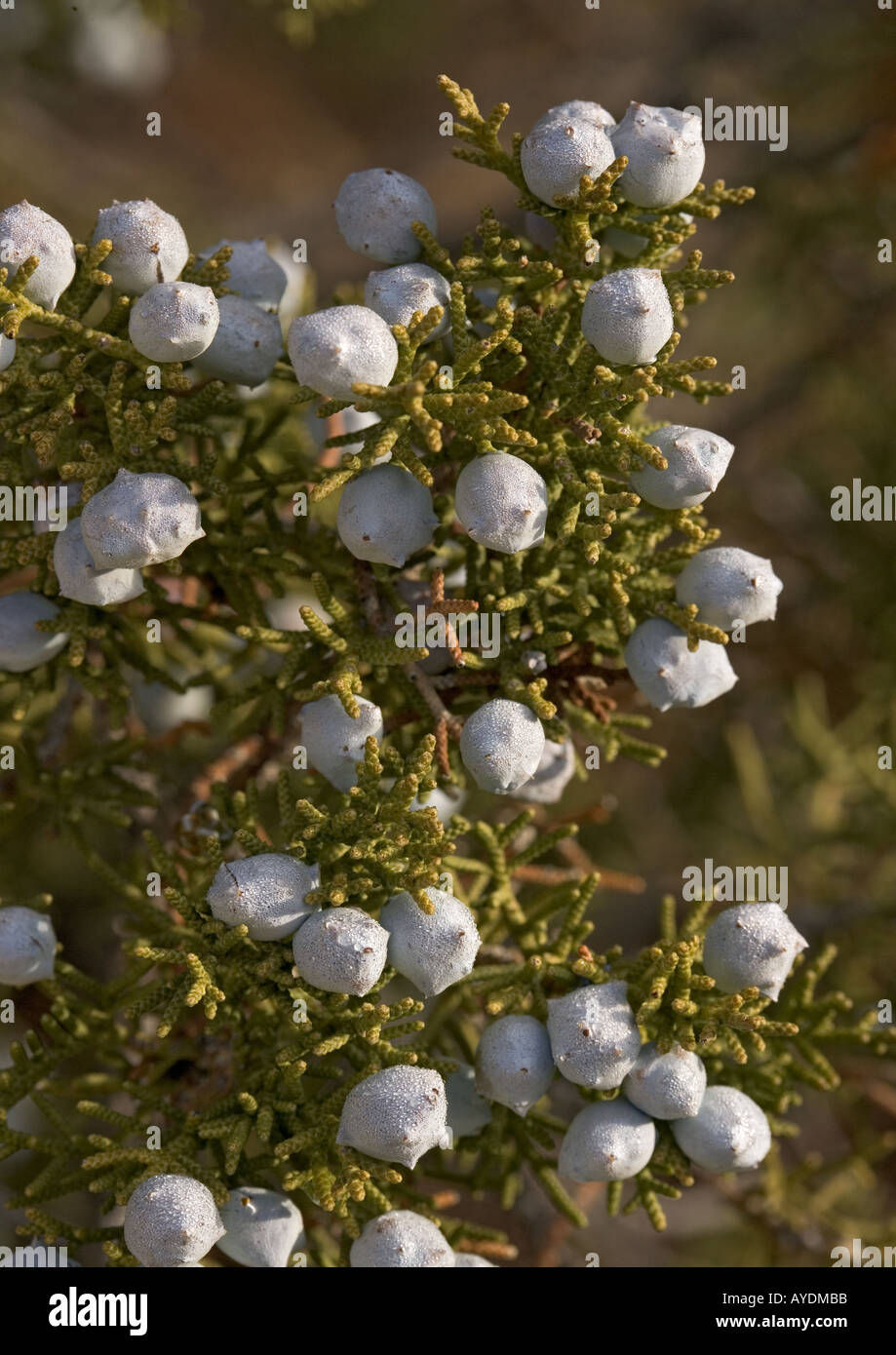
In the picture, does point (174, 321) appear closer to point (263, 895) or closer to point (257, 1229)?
point (263, 895)

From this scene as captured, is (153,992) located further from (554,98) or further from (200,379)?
(554,98)

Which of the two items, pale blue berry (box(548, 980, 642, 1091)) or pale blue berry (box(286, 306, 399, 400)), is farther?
pale blue berry (box(548, 980, 642, 1091))

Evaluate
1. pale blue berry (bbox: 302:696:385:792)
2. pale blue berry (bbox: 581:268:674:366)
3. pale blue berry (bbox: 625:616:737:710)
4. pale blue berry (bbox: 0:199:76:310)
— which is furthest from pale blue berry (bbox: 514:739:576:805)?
pale blue berry (bbox: 0:199:76:310)

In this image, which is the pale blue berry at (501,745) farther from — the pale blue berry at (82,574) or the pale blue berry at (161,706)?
the pale blue berry at (161,706)

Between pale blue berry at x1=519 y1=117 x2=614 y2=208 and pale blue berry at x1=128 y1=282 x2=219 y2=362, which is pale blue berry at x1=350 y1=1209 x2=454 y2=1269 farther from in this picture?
pale blue berry at x1=519 y1=117 x2=614 y2=208

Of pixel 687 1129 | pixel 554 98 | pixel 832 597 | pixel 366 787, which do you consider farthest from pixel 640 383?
pixel 554 98
